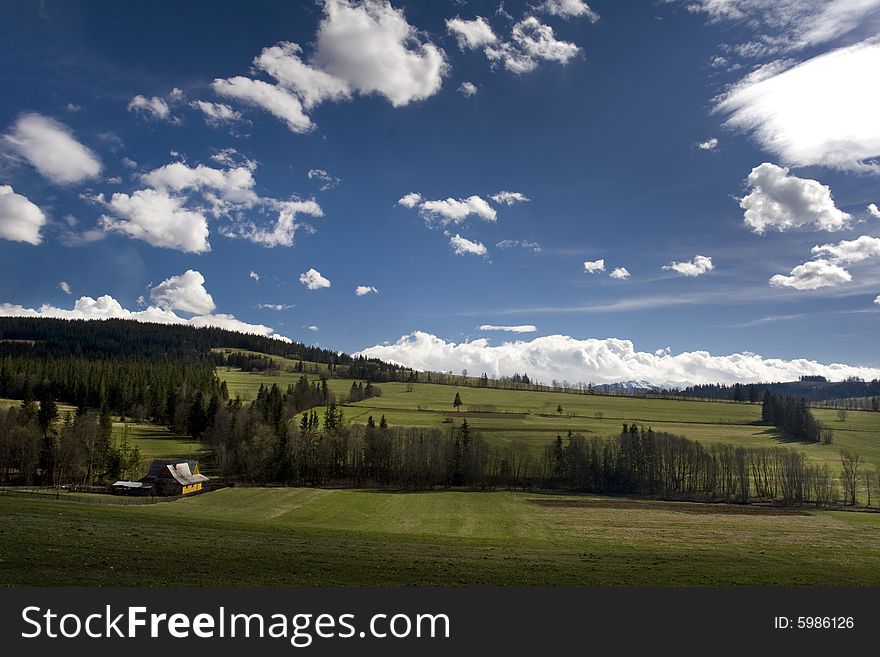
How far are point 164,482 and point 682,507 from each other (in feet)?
243

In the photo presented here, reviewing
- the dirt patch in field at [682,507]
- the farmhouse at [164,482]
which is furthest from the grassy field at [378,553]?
the farmhouse at [164,482]

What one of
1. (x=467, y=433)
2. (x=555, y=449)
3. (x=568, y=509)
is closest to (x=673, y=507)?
(x=568, y=509)

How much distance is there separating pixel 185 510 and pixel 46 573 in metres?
37.0

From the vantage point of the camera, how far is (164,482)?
74000mm

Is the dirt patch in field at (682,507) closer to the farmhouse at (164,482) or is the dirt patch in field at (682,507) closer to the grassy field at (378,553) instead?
the grassy field at (378,553)

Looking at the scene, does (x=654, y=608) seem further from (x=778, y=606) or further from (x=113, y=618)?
(x=113, y=618)

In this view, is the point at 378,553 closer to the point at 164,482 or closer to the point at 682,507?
the point at 164,482

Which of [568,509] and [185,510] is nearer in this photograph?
[185,510]

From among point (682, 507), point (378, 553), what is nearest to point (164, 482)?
point (378, 553)

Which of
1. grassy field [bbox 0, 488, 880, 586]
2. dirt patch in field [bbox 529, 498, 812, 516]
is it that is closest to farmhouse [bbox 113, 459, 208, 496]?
grassy field [bbox 0, 488, 880, 586]

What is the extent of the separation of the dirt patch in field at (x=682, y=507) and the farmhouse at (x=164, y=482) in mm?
50426

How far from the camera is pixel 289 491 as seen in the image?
75.1 meters

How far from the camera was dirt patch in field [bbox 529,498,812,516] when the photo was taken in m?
71.5

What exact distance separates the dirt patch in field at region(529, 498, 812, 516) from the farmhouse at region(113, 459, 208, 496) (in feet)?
165
